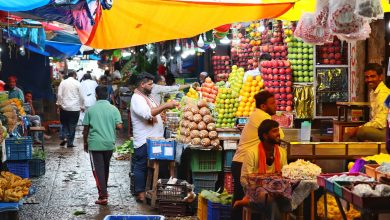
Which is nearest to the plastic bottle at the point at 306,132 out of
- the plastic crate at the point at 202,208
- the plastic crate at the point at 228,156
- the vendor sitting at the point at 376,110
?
the vendor sitting at the point at 376,110

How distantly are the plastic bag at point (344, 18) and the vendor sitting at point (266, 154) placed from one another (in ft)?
3.92

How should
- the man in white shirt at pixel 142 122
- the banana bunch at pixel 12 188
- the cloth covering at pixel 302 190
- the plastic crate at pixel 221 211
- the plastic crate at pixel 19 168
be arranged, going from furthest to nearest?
the plastic crate at pixel 19 168
the man in white shirt at pixel 142 122
the plastic crate at pixel 221 211
the banana bunch at pixel 12 188
the cloth covering at pixel 302 190

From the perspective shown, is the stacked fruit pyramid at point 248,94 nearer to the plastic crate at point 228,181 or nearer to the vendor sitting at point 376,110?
the plastic crate at point 228,181

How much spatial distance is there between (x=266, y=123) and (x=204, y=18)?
3108mm

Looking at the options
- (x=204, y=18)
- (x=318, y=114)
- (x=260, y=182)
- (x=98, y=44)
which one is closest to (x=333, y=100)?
(x=318, y=114)

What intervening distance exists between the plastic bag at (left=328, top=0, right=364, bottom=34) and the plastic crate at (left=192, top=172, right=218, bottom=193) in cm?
433

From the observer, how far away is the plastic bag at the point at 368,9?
654 cm

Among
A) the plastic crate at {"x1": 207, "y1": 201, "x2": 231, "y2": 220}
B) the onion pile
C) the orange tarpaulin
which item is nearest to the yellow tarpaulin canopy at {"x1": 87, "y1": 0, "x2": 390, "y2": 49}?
the orange tarpaulin

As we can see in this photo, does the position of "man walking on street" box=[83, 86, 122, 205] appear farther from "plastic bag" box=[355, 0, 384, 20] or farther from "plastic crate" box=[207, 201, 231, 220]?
"plastic bag" box=[355, 0, 384, 20]

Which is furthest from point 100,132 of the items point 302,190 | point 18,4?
point 302,190

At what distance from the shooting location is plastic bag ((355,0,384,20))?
257 inches

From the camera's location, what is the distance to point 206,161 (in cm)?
1073

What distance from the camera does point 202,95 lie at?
49.9 feet

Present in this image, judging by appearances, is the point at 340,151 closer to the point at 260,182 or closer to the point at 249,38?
the point at 260,182
